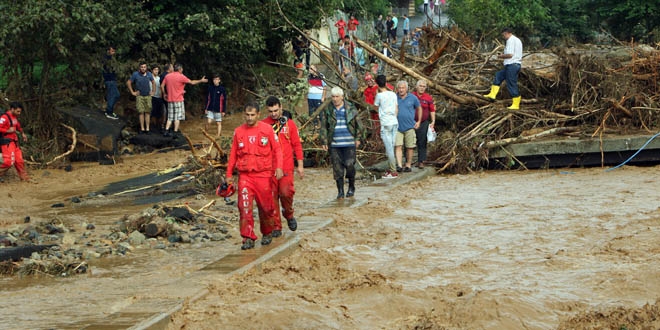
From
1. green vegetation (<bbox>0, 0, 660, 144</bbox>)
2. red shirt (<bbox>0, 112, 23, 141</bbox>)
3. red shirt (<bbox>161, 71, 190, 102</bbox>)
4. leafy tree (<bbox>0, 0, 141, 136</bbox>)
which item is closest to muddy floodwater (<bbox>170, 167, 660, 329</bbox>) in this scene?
red shirt (<bbox>0, 112, 23, 141</bbox>)

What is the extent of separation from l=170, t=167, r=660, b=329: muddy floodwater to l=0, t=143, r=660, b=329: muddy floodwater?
0.02m

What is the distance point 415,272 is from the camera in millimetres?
8992

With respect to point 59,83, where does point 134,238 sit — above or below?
below

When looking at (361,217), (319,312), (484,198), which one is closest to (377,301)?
(319,312)

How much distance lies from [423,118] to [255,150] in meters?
7.28

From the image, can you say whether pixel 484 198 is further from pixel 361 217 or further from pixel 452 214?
pixel 361 217

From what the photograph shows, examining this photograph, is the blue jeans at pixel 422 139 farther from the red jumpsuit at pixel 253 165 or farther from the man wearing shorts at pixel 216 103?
the man wearing shorts at pixel 216 103

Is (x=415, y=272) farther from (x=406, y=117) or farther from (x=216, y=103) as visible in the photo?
(x=216, y=103)

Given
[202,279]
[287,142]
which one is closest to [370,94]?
[287,142]

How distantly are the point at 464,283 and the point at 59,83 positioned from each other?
52.7 ft

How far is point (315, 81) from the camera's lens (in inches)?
788

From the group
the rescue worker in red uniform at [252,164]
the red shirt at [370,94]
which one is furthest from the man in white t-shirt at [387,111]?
the rescue worker in red uniform at [252,164]

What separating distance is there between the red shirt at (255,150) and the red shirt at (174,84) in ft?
40.4

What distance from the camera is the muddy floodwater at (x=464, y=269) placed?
23.4 feet
